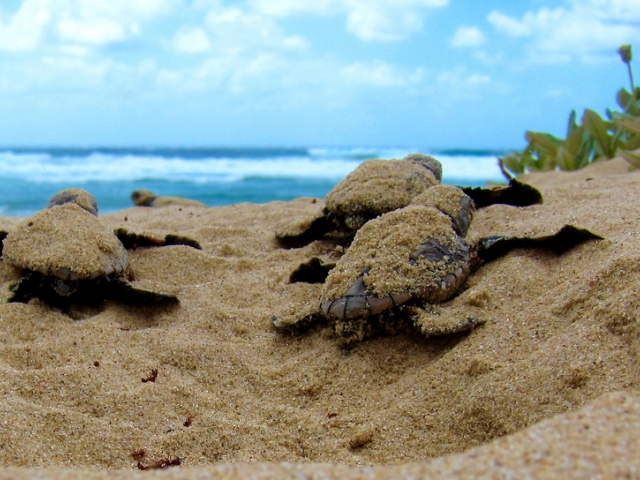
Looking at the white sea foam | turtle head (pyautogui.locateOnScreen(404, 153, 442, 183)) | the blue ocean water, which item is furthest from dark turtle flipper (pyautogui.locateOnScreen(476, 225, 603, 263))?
the white sea foam

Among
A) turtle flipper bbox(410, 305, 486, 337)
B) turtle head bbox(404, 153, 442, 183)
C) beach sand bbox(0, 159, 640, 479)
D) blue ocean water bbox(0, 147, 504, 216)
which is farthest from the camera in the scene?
blue ocean water bbox(0, 147, 504, 216)

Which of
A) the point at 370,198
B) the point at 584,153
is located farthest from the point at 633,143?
→ the point at 370,198

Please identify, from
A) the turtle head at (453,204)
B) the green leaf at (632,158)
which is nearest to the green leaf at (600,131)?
the green leaf at (632,158)

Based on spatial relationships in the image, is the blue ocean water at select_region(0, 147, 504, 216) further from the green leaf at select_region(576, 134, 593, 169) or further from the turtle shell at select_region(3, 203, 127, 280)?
the turtle shell at select_region(3, 203, 127, 280)

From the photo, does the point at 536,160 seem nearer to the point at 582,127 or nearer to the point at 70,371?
the point at 582,127

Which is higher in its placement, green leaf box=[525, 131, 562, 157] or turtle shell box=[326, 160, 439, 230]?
green leaf box=[525, 131, 562, 157]

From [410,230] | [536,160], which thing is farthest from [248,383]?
[536,160]

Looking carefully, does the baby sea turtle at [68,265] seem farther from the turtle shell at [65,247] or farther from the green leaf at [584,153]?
the green leaf at [584,153]
